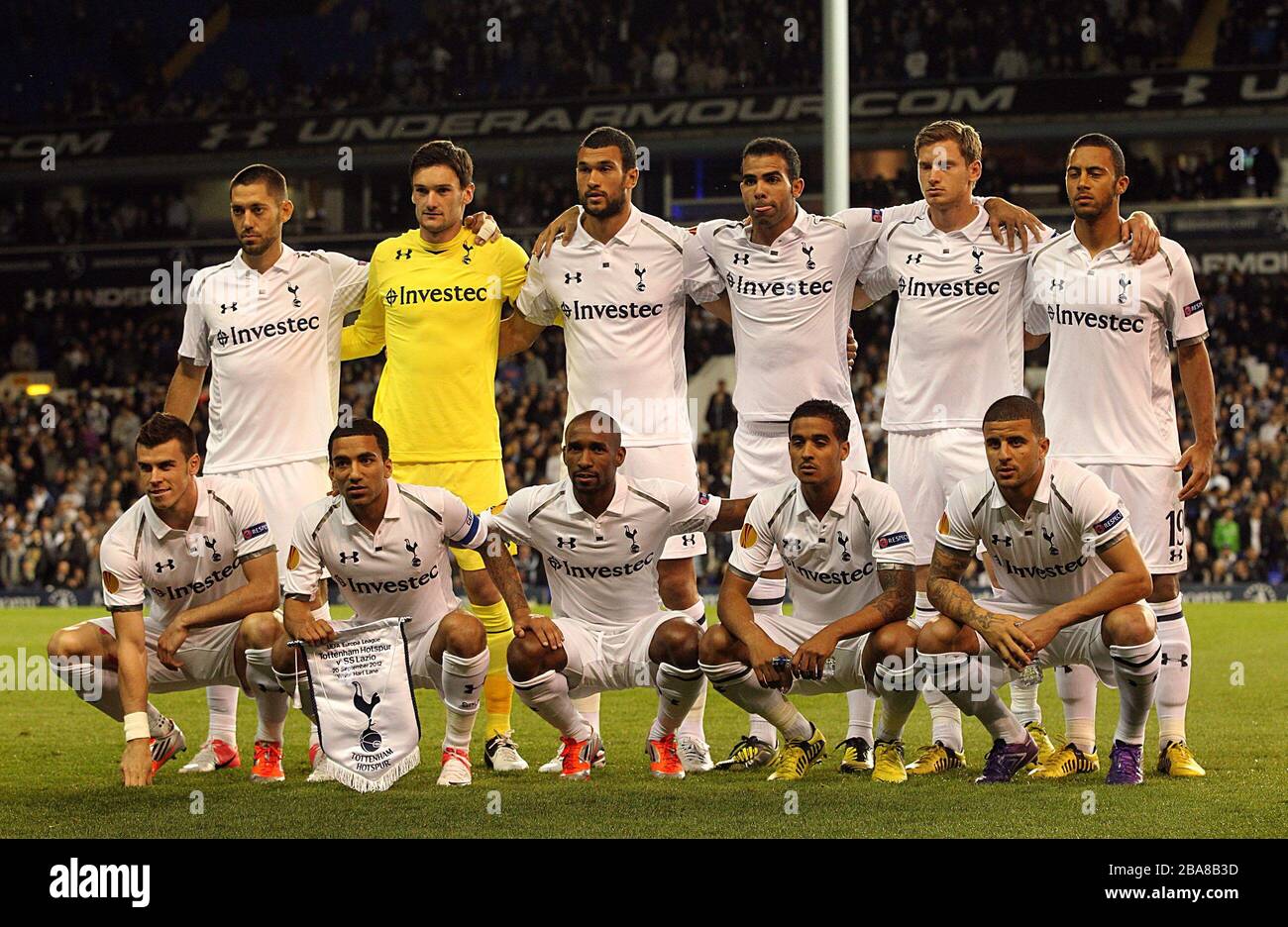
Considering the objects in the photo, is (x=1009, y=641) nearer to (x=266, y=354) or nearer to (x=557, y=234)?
(x=557, y=234)

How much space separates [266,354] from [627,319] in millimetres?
1600

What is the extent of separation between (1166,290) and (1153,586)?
1205 mm

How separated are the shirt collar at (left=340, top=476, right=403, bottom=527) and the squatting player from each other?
1481 mm

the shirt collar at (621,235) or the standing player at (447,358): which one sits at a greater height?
the shirt collar at (621,235)

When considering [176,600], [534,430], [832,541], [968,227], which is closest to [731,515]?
[832,541]

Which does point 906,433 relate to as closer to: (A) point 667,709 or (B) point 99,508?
(A) point 667,709

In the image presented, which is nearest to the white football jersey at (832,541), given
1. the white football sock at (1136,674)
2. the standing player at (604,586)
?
the standing player at (604,586)

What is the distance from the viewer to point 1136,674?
5.78 metres

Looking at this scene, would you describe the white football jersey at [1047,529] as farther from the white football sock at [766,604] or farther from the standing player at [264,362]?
the standing player at [264,362]

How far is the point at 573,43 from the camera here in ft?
83.0

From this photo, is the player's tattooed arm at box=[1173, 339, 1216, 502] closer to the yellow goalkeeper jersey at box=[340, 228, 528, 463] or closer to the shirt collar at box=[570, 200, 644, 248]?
the shirt collar at box=[570, 200, 644, 248]

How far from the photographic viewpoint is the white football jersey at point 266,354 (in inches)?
273

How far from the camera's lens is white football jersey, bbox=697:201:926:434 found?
6684mm

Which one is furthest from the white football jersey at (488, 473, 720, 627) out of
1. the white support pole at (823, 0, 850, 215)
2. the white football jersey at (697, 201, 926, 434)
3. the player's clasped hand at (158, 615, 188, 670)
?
the white support pole at (823, 0, 850, 215)
